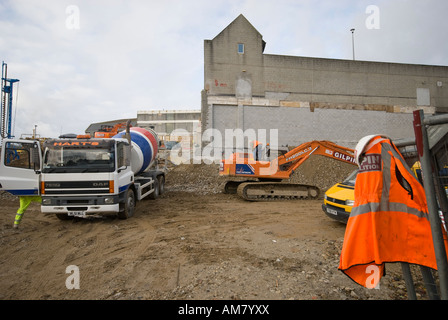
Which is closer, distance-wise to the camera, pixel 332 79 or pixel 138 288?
pixel 138 288

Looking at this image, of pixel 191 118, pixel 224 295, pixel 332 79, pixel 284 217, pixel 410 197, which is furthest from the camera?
pixel 191 118

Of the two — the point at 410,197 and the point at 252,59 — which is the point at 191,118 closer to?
the point at 252,59

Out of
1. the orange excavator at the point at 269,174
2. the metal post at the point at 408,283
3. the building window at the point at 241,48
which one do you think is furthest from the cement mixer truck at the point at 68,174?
the building window at the point at 241,48

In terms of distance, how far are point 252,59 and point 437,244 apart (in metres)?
21.3

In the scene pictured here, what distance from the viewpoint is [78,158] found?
279 inches

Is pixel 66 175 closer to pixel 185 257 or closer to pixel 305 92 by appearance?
pixel 185 257

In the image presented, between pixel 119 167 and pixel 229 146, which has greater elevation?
pixel 229 146

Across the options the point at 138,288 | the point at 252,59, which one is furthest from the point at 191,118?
the point at 138,288

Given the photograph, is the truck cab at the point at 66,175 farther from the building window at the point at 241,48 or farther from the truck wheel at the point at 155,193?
the building window at the point at 241,48

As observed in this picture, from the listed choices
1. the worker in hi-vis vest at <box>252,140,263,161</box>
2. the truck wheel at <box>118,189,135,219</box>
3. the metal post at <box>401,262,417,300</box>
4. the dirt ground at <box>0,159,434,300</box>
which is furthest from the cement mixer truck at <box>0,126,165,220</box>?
the metal post at <box>401,262,417,300</box>

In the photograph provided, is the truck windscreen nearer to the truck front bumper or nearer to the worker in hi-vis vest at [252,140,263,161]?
the truck front bumper

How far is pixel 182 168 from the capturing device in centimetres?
2005

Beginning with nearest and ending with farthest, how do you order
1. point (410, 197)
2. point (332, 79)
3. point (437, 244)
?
1. point (437, 244)
2. point (410, 197)
3. point (332, 79)

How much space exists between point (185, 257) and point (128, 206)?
12.6 feet
